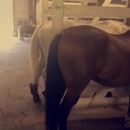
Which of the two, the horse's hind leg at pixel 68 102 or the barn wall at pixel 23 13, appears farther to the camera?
the barn wall at pixel 23 13

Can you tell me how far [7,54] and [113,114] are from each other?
134 inches

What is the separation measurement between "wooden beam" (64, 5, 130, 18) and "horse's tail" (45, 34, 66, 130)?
0.28 meters

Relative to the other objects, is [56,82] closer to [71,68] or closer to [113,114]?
[71,68]

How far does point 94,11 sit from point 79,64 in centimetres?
51

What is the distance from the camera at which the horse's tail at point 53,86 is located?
1.44 metres

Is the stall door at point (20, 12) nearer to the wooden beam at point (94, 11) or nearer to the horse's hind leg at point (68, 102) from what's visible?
the wooden beam at point (94, 11)

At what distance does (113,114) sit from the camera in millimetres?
2064

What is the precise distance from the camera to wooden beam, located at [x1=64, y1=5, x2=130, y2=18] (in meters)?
1.59

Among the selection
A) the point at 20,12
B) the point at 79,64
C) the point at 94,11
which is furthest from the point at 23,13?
the point at 79,64

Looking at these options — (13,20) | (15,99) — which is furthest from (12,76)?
(13,20)

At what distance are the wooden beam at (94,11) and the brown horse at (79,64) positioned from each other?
0.70 feet

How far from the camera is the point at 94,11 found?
163cm

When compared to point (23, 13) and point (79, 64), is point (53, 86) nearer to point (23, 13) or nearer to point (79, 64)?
point (79, 64)

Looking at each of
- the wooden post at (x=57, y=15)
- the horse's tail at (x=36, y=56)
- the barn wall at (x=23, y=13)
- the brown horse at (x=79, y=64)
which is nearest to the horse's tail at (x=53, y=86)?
the brown horse at (x=79, y=64)
